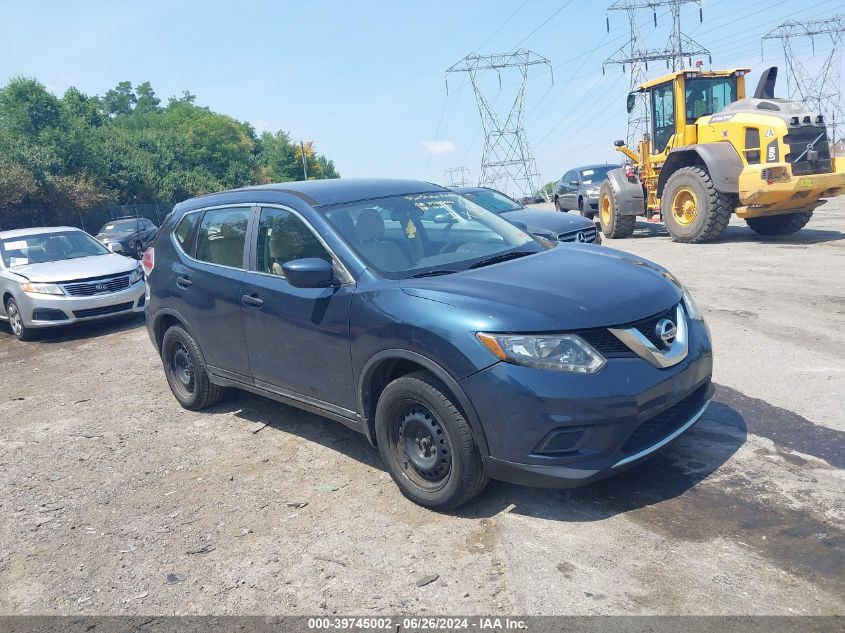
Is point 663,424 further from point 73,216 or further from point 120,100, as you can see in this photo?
point 120,100

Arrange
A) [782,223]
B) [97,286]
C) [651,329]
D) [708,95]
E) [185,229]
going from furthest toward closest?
[708,95]
[782,223]
[97,286]
[185,229]
[651,329]

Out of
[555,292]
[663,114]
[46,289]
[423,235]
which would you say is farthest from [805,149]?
[46,289]

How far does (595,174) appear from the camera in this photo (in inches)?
789

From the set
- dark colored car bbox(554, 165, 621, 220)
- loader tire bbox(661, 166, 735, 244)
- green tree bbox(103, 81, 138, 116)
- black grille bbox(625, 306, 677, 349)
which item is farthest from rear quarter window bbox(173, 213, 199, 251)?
green tree bbox(103, 81, 138, 116)

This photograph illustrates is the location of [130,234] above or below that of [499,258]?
above

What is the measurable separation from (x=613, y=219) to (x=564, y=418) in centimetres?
1321

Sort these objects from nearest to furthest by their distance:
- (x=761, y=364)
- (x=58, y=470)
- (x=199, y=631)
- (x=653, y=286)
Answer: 1. (x=199, y=631)
2. (x=653, y=286)
3. (x=58, y=470)
4. (x=761, y=364)

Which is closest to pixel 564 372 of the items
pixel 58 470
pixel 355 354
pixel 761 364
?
pixel 355 354

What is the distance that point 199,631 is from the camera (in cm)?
300

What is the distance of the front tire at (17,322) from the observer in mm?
10047

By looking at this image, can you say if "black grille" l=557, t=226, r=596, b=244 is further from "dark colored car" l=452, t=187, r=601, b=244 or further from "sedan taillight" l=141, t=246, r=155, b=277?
"sedan taillight" l=141, t=246, r=155, b=277

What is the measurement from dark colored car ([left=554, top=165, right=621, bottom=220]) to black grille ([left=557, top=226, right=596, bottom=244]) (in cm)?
883

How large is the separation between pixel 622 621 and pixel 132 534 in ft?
8.96

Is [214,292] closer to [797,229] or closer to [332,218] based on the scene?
[332,218]
